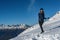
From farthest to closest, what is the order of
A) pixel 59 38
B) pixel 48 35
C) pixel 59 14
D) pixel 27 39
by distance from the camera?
1. pixel 59 14
2. pixel 27 39
3. pixel 48 35
4. pixel 59 38

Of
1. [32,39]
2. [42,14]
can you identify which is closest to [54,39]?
[32,39]

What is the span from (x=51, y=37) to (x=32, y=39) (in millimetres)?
2689

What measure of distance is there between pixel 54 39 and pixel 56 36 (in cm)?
62

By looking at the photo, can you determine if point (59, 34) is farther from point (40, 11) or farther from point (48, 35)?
point (40, 11)

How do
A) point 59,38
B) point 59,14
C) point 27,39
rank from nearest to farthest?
point 59,38 → point 27,39 → point 59,14

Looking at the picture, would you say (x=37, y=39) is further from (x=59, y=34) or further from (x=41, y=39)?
(x=59, y=34)

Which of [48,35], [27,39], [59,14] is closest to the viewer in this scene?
[48,35]

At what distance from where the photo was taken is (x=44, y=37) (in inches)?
855

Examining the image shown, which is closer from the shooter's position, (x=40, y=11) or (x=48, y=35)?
(x=48, y=35)

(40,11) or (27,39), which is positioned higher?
(40,11)

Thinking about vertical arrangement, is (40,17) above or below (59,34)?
above

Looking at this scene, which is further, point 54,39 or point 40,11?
point 40,11

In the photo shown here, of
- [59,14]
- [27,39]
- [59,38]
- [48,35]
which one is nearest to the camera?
[59,38]

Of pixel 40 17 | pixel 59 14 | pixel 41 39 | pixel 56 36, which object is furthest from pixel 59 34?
pixel 59 14
